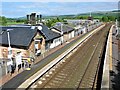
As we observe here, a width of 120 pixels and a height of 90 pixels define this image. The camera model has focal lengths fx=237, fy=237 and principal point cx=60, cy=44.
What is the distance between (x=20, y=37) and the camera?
105ft

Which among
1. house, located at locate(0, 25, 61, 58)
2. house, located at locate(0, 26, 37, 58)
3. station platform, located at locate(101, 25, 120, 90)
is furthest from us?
house, located at locate(0, 25, 61, 58)

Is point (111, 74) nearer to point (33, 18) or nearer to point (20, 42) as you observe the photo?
point (20, 42)

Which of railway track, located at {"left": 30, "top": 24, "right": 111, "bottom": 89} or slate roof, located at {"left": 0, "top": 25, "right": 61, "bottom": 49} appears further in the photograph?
slate roof, located at {"left": 0, "top": 25, "right": 61, "bottom": 49}

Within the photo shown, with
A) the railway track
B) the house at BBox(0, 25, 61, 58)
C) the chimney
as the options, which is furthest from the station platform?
the chimney

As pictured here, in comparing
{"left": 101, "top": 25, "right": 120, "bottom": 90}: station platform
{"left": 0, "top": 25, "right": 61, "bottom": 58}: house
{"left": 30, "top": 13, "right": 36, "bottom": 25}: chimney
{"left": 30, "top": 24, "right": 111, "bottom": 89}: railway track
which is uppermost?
{"left": 30, "top": 13, "right": 36, "bottom": 25}: chimney

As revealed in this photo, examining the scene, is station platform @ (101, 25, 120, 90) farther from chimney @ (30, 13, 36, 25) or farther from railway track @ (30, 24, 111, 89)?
chimney @ (30, 13, 36, 25)

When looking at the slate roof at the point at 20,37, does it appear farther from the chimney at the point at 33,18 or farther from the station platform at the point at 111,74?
the chimney at the point at 33,18

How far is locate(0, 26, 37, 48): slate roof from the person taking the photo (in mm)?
30714

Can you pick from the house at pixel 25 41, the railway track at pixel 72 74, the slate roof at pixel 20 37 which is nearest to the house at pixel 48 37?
the house at pixel 25 41

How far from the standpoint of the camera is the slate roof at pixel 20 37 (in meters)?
30.7

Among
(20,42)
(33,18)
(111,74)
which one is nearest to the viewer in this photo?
(111,74)

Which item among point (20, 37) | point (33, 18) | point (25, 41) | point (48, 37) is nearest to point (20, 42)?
point (25, 41)

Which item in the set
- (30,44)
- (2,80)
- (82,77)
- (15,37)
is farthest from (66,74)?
(15,37)

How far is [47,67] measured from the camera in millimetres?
26219
